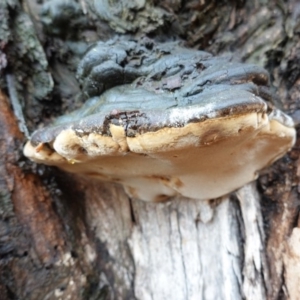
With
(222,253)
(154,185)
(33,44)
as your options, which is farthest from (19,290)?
(33,44)

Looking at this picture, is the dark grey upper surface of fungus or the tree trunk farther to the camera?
the tree trunk

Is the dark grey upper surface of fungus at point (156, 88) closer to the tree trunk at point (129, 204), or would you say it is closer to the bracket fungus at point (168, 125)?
the bracket fungus at point (168, 125)

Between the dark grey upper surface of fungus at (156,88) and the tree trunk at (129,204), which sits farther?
the tree trunk at (129,204)

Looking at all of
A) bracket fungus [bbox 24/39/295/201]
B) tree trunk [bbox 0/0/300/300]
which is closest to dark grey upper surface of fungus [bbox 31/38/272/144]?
bracket fungus [bbox 24/39/295/201]

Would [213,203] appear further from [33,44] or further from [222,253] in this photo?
[33,44]

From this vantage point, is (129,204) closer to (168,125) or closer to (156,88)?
(156,88)

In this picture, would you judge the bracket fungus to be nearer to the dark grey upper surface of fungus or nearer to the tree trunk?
the dark grey upper surface of fungus

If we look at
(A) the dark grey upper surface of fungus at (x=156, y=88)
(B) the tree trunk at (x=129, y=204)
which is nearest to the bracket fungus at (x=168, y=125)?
(A) the dark grey upper surface of fungus at (x=156, y=88)

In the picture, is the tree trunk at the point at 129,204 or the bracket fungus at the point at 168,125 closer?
the bracket fungus at the point at 168,125
